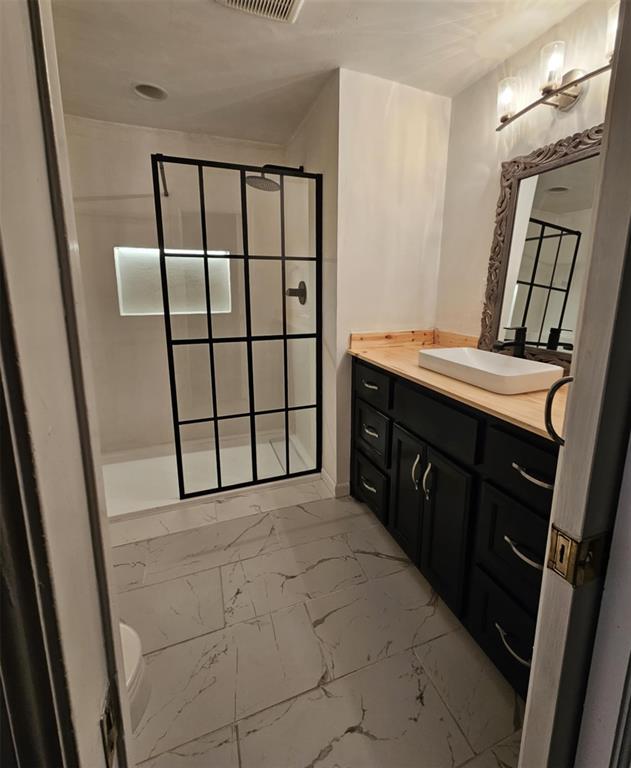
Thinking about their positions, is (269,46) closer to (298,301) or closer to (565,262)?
(298,301)

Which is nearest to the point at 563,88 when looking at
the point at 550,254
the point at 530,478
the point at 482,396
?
the point at 550,254

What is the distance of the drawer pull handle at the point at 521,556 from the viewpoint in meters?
1.08

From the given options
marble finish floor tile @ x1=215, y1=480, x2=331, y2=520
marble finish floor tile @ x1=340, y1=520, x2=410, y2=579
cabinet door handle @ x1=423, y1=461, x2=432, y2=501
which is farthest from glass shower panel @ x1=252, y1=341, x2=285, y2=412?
cabinet door handle @ x1=423, y1=461, x2=432, y2=501

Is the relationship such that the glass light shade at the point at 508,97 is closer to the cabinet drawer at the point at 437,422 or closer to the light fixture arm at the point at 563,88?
the light fixture arm at the point at 563,88

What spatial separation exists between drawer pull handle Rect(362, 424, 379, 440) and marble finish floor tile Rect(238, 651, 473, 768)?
3.40 ft

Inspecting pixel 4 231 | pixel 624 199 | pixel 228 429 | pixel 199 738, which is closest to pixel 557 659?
pixel 624 199

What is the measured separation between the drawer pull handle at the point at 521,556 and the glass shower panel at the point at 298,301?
1682 mm

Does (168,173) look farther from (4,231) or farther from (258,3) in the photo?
(4,231)

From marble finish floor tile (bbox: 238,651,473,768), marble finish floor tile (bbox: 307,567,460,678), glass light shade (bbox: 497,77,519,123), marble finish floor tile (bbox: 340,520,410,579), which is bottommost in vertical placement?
marble finish floor tile (bbox: 238,651,473,768)

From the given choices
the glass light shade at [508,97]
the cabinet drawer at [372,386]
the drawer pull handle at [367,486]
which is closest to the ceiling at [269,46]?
the glass light shade at [508,97]

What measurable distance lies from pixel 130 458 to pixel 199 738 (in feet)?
7.28

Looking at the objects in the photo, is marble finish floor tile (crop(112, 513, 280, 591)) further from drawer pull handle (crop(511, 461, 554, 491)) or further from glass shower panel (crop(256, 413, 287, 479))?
drawer pull handle (crop(511, 461, 554, 491))

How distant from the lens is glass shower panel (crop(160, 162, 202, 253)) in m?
2.63

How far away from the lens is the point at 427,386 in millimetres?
1515
